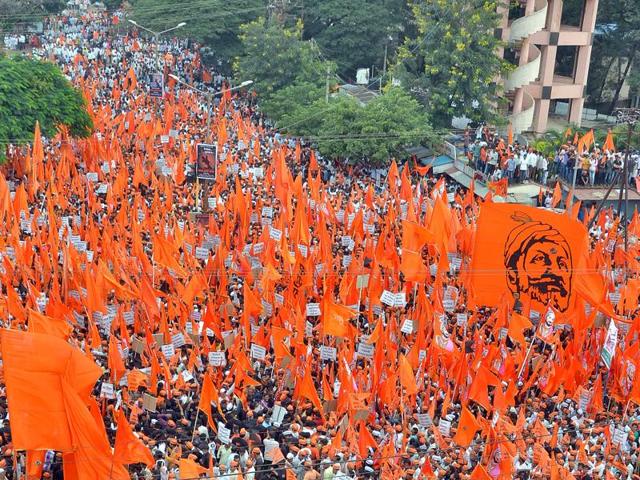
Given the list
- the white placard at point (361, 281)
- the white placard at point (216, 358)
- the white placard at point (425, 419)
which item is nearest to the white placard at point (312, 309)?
the white placard at point (361, 281)

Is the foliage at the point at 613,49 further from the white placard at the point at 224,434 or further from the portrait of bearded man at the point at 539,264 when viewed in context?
the white placard at the point at 224,434

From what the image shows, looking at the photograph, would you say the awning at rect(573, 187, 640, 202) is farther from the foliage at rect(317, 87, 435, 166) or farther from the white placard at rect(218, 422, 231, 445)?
the white placard at rect(218, 422, 231, 445)

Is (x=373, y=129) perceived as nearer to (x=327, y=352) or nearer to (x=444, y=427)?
(x=327, y=352)

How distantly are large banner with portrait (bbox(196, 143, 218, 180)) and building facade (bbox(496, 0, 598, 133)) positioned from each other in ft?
49.2

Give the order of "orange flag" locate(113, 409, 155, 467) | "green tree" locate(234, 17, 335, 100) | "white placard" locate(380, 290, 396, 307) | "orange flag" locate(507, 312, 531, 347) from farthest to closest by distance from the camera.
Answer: "green tree" locate(234, 17, 335, 100), "white placard" locate(380, 290, 396, 307), "orange flag" locate(507, 312, 531, 347), "orange flag" locate(113, 409, 155, 467)

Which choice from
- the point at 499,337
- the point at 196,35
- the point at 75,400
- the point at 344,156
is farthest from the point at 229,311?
the point at 196,35

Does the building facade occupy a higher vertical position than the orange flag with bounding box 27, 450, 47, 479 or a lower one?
higher

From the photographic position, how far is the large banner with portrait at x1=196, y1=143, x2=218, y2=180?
21.9 meters

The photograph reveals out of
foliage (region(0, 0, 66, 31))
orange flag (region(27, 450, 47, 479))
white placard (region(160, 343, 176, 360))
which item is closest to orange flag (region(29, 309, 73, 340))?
orange flag (region(27, 450, 47, 479))

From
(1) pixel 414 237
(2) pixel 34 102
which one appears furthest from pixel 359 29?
(1) pixel 414 237

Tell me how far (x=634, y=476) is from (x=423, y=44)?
21772 millimetres

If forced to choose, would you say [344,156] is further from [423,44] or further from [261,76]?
[261,76]

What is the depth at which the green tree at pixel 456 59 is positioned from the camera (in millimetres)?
30875

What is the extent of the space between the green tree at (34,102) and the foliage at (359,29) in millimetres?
→ 15251
